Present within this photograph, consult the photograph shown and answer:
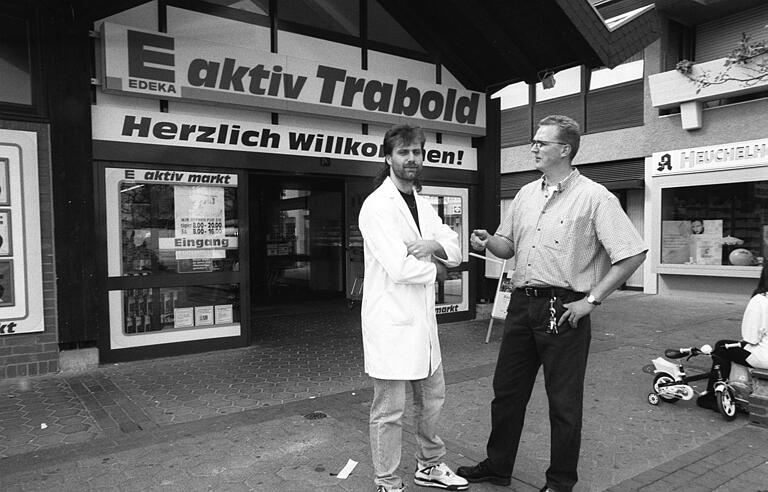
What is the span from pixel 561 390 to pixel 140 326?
15.7ft

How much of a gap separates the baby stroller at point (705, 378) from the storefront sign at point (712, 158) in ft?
26.5

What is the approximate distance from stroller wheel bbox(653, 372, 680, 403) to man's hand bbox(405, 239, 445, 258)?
2973 mm

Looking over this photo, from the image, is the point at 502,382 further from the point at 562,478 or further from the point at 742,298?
the point at 742,298

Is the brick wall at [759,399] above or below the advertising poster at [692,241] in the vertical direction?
below

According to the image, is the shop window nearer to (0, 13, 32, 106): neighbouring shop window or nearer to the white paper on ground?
the white paper on ground

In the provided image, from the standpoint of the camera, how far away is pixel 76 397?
4.82 m

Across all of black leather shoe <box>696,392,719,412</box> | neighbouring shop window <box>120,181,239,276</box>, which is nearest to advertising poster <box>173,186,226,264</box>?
neighbouring shop window <box>120,181,239,276</box>

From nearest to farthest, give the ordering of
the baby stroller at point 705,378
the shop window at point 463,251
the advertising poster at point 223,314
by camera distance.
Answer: the baby stroller at point 705,378, the advertising poster at point 223,314, the shop window at point 463,251

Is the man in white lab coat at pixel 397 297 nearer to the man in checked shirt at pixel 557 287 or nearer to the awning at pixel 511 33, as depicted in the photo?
the man in checked shirt at pixel 557 287

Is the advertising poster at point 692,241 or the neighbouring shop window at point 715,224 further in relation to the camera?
the advertising poster at point 692,241

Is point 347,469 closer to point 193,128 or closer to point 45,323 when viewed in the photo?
point 45,323

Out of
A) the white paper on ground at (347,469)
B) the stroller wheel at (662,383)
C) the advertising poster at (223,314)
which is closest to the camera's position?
the white paper on ground at (347,469)

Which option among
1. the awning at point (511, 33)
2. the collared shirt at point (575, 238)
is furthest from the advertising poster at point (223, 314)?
the collared shirt at point (575, 238)

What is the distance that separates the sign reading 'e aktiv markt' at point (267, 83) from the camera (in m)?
5.66
